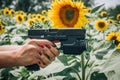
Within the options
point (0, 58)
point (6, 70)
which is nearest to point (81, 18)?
point (0, 58)

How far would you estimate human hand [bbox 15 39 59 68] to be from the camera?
2.01 metres

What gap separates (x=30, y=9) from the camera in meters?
22.1

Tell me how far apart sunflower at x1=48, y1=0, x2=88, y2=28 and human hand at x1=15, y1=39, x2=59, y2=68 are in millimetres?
947

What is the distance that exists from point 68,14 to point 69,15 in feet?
0.05

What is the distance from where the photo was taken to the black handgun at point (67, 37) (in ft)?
6.91

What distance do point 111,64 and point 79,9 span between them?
120 cm

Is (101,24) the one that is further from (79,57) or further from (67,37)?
(67,37)

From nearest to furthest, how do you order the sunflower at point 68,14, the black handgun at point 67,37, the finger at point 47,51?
the finger at point 47,51 → the black handgun at point 67,37 → the sunflower at point 68,14

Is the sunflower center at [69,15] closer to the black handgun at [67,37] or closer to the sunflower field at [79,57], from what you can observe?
the sunflower field at [79,57]

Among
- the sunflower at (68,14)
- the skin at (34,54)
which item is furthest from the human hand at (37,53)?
the sunflower at (68,14)

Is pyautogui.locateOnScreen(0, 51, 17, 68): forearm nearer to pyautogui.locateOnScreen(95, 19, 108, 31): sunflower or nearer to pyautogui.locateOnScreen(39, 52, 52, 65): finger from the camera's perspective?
pyautogui.locateOnScreen(39, 52, 52, 65): finger

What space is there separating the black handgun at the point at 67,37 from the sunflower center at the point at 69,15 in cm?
82

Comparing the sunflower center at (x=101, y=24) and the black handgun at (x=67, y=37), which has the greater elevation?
the black handgun at (x=67, y=37)

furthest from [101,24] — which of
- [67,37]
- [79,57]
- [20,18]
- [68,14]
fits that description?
[67,37]
